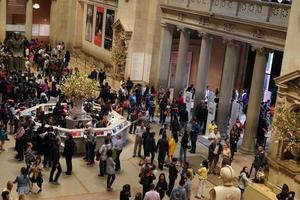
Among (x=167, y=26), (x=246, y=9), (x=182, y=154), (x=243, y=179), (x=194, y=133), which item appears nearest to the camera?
(x=243, y=179)

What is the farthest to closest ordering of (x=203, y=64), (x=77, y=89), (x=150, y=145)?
(x=203, y=64)
(x=77, y=89)
(x=150, y=145)

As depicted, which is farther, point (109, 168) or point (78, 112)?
point (78, 112)

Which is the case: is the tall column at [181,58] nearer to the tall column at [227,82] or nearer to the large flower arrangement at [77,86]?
the tall column at [227,82]

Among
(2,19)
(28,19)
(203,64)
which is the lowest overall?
(203,64)

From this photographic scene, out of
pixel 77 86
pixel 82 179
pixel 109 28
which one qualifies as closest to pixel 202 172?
pixel 82 179

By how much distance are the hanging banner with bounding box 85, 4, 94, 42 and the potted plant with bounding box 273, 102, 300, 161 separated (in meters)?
21.1

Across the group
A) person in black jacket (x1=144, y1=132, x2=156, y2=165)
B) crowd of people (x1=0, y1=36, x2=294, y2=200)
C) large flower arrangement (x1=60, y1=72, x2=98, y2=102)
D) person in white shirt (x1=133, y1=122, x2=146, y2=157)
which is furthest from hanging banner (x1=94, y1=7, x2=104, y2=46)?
person in black jacket (x1=144, y1=132, x2=156, y2=165)

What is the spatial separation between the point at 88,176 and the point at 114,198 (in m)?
1.63

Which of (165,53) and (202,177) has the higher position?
(165,53)

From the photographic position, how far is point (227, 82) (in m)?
19.8

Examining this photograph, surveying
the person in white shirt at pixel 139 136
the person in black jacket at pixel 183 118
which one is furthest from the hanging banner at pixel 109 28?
the person in white shirt at pixel 139 136

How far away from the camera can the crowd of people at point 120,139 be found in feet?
40.7

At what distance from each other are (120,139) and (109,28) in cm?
1627

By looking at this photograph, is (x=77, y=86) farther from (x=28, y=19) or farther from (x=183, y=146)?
(x=28, y=19)
